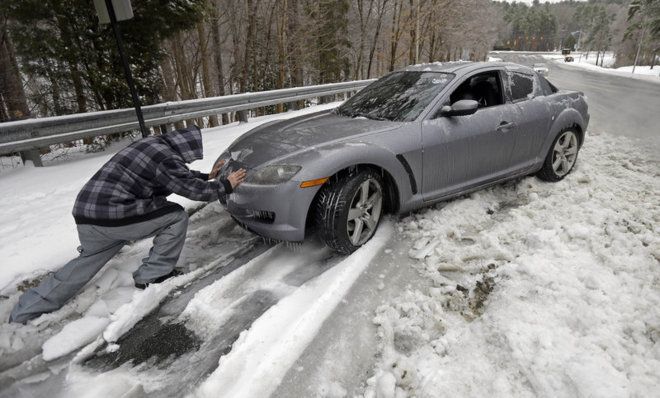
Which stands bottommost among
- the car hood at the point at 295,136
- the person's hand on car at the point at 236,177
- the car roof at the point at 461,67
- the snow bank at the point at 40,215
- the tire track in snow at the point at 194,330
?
the tire track in snow at the point at 194,330

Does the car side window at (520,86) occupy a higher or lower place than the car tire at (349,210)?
higher

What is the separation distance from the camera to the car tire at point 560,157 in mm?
4551

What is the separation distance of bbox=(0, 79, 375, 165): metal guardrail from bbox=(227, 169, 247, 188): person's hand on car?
396 centimetres

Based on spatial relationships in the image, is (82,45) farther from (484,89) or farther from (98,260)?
(484,89)

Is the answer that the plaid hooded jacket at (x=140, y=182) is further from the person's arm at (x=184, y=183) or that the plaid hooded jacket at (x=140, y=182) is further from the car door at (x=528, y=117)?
the car door at (x=528, y=117)

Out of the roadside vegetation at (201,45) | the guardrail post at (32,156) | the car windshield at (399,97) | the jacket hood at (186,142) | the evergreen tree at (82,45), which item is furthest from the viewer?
the roadside vegetation at (201,45)

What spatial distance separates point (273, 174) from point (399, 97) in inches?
66.3

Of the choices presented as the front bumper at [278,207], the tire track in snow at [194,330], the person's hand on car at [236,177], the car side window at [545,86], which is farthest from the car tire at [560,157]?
the person's hand on car at [236,177]

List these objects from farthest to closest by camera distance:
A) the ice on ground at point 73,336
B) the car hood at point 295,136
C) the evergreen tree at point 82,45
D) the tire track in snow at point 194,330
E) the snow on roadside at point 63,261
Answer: the evergreen tree at point 82,45
the car hood at point 295,136
the snow on roadside at point 63,261
the ice on ground at point 73,336
the tire track in snow at point 194,330

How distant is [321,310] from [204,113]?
21.2 ft

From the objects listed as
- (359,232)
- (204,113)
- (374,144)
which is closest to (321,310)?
(359,232)

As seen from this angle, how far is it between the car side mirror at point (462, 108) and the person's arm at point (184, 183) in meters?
2.10

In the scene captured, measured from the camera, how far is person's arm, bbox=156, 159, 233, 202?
2.71 metres

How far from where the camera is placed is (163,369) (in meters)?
2.19
